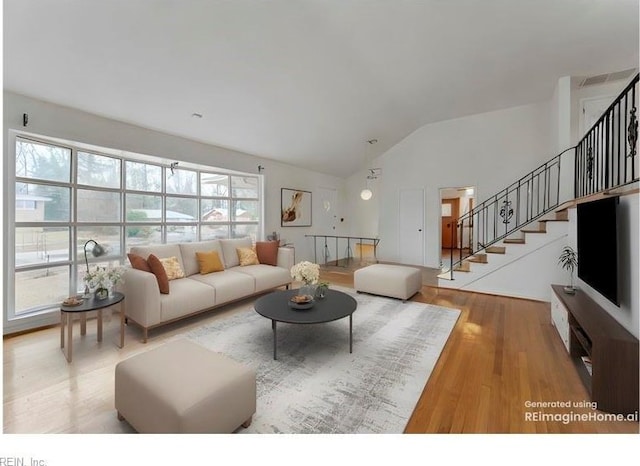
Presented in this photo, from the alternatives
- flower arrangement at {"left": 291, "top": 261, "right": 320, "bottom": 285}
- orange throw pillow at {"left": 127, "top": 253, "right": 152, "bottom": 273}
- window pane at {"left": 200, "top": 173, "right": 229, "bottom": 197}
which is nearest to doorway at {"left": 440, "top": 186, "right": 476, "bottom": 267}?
window pane at {"left": 200, "top": 173, "right": 229, "bottom": 197}

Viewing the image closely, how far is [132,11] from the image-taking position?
2.31m

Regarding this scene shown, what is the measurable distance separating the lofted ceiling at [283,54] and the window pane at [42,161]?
592mm

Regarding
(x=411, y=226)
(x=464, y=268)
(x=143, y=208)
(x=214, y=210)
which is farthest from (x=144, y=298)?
(x=411, y=226)

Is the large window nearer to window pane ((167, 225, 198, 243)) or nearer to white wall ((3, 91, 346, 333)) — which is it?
window pane ((167, 225, 198, 243))

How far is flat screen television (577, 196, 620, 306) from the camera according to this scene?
83.4 inches

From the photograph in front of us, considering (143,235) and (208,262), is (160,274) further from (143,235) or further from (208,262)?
(143,235)

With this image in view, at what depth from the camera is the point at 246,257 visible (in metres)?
4.75

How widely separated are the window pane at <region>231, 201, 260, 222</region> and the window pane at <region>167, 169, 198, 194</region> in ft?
3.05

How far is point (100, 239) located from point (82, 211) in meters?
0.43

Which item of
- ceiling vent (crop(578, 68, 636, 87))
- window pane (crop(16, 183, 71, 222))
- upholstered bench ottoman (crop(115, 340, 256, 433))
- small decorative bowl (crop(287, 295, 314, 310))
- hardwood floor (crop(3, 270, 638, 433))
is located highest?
ceiling vent (crop(578, 68, 636, 87))

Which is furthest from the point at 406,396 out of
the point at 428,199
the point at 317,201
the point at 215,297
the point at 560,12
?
the point at 317,201

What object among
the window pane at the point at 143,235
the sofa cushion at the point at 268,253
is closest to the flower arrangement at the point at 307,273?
the sofa cushion at the point at 268,253

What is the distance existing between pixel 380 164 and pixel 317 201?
2.03m

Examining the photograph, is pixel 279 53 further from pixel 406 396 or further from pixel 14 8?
pixel 406 396
